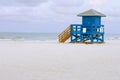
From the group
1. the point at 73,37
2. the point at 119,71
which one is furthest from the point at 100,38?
the point at 119,71

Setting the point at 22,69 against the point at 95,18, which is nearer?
the point at 22,69

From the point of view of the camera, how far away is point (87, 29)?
26.5 meters

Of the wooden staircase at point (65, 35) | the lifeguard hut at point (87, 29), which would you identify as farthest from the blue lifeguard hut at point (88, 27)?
the wooden staircase at point (65, 35)

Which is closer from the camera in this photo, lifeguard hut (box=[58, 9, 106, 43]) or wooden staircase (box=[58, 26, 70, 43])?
lifeguard hut (box=[58, 9, 106, 43])

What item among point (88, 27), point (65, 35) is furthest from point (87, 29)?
point (65, 35)

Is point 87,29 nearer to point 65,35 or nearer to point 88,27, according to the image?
point 88,27

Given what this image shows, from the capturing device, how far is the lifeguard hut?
2622cm

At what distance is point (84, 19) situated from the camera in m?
26.5

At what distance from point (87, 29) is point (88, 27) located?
20 cm

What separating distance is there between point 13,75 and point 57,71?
4.20 ft

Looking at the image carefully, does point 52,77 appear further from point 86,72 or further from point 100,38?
point 100,38

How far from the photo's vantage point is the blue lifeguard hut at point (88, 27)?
26.2 m

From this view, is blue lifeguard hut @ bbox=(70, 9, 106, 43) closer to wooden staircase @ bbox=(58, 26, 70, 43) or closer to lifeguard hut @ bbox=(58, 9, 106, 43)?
lifeguard hut @ bbox=(58, 9, 106, 43)

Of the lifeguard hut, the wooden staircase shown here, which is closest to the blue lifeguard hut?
the lifeguard hut
